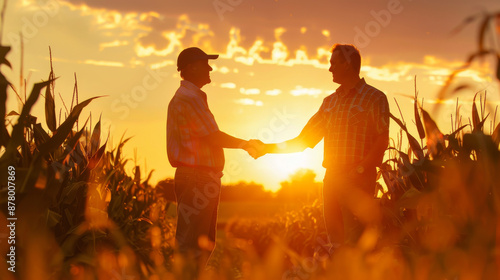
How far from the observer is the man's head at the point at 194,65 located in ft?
16.4

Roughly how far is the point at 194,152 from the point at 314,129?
1522 millimetres

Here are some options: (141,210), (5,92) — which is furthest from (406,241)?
(141,210)

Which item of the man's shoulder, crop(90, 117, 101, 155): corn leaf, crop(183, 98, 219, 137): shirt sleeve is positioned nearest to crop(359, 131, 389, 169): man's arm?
the man's shoulder

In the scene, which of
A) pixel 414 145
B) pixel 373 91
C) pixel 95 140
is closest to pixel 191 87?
pixel 95 140

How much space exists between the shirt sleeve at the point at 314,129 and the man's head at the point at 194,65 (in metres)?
1.29

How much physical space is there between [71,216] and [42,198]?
108 centimetres

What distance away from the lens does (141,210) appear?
8.21 metres

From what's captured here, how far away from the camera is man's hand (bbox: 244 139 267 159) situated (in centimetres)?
615

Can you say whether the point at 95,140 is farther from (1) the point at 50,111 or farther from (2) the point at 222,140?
(2) the point at 222,140

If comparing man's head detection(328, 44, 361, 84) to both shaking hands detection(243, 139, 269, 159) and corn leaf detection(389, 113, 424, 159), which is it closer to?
corn leaf detection(389, 113, 424, 159)

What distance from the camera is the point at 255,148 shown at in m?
6.23

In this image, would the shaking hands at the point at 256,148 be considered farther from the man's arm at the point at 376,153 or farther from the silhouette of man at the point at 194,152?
the man's arm at the point at 376,153

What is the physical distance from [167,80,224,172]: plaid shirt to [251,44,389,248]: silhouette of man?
1.05 m

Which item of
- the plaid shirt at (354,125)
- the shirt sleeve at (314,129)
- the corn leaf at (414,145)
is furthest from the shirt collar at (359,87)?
the corn leaf at (414,145)
